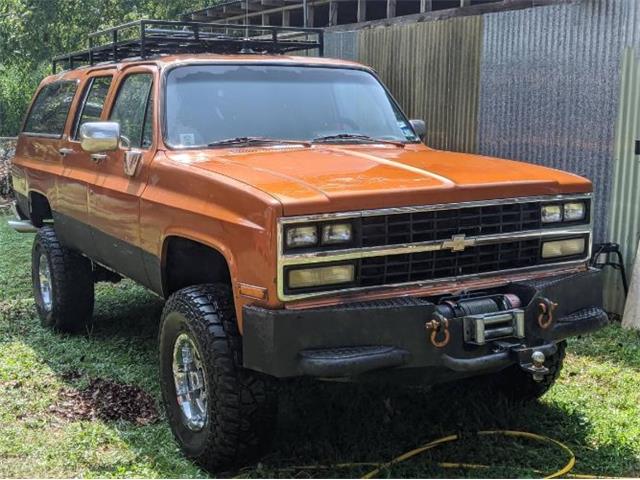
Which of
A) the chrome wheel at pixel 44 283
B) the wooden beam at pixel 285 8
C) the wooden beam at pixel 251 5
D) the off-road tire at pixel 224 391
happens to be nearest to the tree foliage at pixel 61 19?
the wooden beam at pixel 285 8

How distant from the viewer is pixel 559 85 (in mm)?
7102

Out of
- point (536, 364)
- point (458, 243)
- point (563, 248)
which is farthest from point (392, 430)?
point (563, 248)

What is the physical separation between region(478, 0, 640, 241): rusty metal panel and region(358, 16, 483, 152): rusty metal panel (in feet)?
0.67

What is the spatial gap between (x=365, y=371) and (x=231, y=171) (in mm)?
1223

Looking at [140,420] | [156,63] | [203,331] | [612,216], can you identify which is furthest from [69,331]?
[612,216]

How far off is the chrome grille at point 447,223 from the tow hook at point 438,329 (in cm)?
39

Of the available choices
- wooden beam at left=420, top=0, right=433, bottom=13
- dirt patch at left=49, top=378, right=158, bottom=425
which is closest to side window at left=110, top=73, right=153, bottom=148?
dirt patch at left=49, top=378, right=158, bottom=425

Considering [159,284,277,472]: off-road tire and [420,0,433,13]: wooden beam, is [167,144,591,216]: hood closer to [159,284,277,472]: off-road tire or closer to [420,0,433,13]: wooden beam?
[159,284,277,472]: off-road tire

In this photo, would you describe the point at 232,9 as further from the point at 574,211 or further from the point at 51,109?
the point at 574,211

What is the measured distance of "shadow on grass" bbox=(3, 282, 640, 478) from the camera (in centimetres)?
402

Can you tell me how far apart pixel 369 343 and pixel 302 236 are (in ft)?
1.78

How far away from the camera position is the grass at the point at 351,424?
404cm

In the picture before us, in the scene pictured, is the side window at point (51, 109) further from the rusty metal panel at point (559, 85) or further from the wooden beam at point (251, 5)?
the wooden beam at point (251, 5)

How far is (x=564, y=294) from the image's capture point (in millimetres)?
3916
